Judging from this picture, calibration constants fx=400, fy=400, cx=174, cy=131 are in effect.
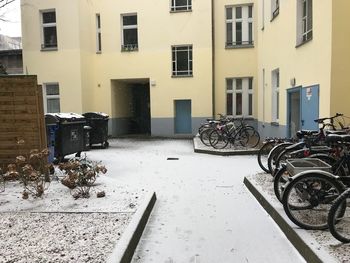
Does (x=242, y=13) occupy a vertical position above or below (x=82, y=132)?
above

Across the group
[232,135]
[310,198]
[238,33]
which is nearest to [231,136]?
[232,135]

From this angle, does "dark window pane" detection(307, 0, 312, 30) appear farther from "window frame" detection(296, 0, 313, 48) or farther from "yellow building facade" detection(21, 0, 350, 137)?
"yellow building facade" detection(21, 0, 350, 137)

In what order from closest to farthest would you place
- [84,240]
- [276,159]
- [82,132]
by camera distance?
[84,240]
[276,159]
[82,132]

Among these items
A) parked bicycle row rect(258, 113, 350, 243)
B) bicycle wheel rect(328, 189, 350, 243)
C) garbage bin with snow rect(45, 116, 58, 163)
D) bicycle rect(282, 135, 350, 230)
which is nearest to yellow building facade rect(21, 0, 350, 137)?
garbage bin with snow rect(45, 116, 58, 163)

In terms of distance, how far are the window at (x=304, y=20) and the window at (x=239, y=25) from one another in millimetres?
8266

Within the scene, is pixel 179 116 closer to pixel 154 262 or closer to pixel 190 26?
pixel 190 26

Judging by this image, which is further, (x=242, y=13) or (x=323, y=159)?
(x=242, y=13)

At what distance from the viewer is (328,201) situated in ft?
16.0

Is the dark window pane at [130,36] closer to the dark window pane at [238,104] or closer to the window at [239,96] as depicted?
the window at [239,96]

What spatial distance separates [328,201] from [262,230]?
0.89 m

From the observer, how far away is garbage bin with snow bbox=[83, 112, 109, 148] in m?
14.5

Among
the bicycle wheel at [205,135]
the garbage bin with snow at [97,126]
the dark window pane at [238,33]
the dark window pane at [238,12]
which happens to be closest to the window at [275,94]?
the bicycle wheel at [205,135]

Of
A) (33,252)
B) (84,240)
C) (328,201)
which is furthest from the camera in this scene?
(328,201)

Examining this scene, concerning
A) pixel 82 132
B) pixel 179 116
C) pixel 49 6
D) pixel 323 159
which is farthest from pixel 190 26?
pixel 323 159
